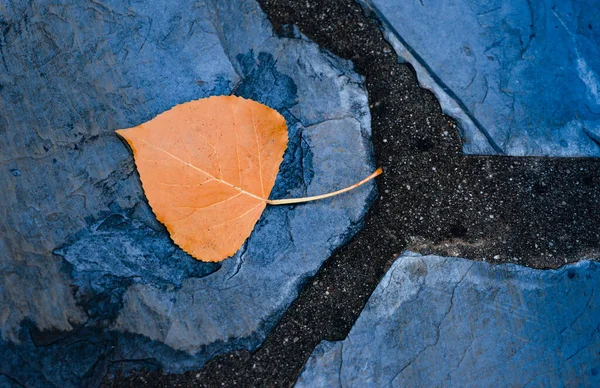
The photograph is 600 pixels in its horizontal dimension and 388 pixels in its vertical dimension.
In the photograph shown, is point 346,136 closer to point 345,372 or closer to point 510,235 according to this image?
point 510,235

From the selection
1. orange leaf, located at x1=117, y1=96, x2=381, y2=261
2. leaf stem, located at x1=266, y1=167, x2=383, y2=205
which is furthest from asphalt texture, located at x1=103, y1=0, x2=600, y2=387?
orange leaf, located at x1=117, y1=96, x2=381, y2=261

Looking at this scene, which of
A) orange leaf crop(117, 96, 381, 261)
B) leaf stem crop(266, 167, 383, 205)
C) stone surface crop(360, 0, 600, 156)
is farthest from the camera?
stone surface crop(360, 0, 600, 156)

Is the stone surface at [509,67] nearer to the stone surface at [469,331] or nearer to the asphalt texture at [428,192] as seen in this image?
the asphalt texture at [428,192]

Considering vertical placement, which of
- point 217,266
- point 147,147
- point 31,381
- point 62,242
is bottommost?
point 31,381

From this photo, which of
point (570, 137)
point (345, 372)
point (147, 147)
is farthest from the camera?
point (570, 137)

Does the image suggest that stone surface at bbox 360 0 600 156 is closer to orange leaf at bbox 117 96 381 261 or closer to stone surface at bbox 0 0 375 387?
stone surface at bbox 0 0 375 387

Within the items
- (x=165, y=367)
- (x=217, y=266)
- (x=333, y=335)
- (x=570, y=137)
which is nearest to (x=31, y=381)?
(x=165, y=367)

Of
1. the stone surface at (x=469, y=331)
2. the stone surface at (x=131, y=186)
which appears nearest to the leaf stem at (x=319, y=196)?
the stone surface at (x=131, y=186)
